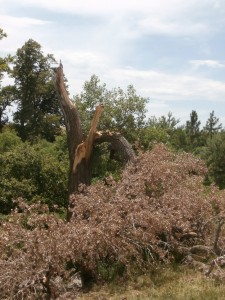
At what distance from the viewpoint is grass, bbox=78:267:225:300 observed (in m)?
8.08

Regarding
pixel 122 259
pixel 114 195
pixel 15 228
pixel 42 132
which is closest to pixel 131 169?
pixel 114 195

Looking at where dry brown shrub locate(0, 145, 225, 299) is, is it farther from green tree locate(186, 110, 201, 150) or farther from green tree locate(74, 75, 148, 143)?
green tree locate(186, 110, 201, 150)

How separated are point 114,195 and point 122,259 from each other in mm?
1847

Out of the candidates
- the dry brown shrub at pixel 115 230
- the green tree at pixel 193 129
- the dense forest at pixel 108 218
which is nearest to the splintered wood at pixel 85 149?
the dense forest at pixel 108 218

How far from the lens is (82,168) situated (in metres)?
13.6

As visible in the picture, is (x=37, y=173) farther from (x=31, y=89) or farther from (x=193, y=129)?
(x=193, y=129)

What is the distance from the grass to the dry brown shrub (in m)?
0.32

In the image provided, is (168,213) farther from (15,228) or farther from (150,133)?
(150,133)

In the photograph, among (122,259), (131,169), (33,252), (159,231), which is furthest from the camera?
(131,169)

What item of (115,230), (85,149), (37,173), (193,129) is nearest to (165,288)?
(115,230)

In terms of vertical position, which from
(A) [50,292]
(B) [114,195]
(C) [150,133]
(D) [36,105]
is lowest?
(A) [50,292]

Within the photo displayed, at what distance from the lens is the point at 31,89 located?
34812 millimetres

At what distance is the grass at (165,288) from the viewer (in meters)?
8.08

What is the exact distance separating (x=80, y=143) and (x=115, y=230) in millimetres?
5706
